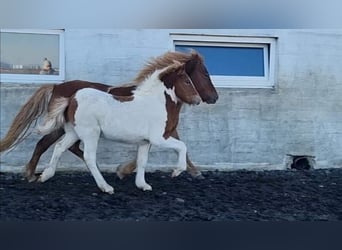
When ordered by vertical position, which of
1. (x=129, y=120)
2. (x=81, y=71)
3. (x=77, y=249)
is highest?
(x=81, y=71)

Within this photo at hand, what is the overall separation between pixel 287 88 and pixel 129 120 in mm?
975

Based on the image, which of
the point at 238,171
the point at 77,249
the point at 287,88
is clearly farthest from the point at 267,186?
the point at 77,249

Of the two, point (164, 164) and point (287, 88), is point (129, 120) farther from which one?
point (287, 88)

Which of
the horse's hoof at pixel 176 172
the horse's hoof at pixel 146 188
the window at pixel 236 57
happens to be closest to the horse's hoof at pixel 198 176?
the horse's hoof at pixel 176 172

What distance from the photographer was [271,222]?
392 centimetres

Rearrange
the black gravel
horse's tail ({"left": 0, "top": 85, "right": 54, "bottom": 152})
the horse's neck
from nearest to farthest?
1. the black gravel
2. the horse's neck
3. horse's tail ({"left": 0, "top": 85, "right": 54, "bottom": 152})

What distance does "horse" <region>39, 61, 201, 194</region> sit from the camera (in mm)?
3939

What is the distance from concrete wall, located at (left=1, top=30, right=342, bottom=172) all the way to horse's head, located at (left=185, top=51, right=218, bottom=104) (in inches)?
6.3

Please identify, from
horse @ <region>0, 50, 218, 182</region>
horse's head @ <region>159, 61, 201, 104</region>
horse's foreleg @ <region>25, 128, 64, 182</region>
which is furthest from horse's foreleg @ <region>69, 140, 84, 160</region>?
horse's head @ <region>159, 61, 201, 104</region>

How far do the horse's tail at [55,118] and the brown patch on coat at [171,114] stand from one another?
0.55m

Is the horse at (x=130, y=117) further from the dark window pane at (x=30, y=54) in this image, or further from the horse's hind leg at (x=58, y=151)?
the dark window pane at (x=30, y=54)

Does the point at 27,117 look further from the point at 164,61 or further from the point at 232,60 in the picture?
the point at 232,60

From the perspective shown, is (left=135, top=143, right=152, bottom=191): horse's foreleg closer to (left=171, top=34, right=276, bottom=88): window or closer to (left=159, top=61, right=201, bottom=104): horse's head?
(left=159, top=61, right=201, bottom=104): horse's head

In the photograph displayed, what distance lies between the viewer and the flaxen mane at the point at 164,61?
405 cm
